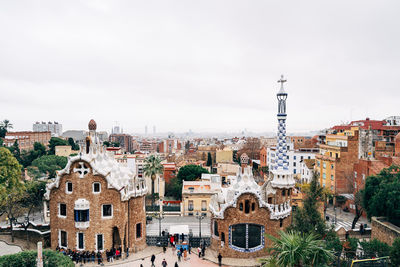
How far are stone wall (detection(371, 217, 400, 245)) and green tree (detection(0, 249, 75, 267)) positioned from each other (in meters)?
27.9

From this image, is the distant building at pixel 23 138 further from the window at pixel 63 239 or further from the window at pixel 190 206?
the window at pixel 63 239

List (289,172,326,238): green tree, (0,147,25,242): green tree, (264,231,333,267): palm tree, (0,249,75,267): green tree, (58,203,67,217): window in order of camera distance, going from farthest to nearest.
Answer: (0,147,25,242): green tree, (58,203,67,217): window, (289,172,326,238): green tree, (0,249,75,267): green tree, (264,231,333,267): palm tree

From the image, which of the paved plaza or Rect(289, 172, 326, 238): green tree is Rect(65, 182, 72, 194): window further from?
Rect(289, 172, 326, 238): green tree

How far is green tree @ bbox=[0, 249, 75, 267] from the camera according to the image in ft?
64.3

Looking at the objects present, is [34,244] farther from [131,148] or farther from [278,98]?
[131,148]

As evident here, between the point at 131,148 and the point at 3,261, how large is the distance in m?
156

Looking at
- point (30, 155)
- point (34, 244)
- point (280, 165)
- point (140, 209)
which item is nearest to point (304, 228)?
point (280, 165)

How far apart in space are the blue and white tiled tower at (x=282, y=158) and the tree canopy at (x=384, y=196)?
11.3m

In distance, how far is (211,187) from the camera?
139 ft

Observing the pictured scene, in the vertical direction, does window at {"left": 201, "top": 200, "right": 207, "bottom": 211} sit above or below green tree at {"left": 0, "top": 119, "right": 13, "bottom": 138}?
below

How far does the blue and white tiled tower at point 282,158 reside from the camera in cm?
2792

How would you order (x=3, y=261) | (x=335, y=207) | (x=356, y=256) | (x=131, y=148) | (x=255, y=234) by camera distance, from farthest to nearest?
(x=131, y=148), (x=335, y=207), (x=255, y=234), (x=356, y=256), (x=3, y=261)

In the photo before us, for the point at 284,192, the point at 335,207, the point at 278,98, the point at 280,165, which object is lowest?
the point at 335,207

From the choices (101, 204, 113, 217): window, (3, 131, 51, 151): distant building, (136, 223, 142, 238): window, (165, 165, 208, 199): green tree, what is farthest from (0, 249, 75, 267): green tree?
(3, 131, 51, 151): distant building
